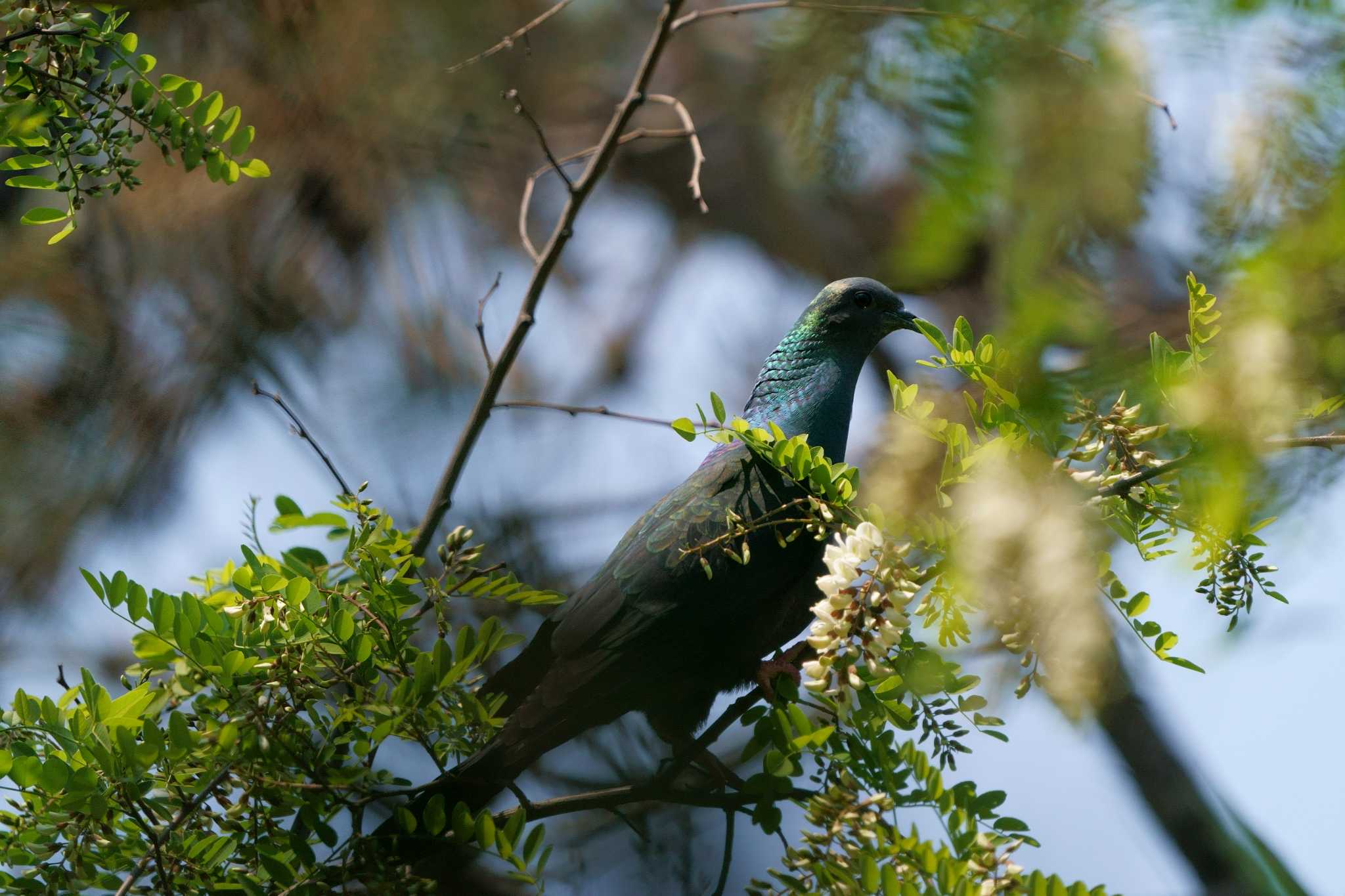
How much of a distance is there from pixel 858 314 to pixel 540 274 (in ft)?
1.60

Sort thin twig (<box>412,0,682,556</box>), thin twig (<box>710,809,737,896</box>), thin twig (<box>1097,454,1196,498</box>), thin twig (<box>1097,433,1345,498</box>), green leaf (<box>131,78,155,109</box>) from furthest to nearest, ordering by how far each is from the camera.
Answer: thin twig (<box>412,0,682,556</box>), thin twig (<box>710,809,737,896</box>), green leaf (<box>131,78,155,109</box>), thin twig (<box>1097,454,1196,498</box>), thin twig (<box>1097,433,1345,498</box>)

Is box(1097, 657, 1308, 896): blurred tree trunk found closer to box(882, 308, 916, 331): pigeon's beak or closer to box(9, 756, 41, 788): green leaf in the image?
box(882, 308, 916, 331): pigeon's beak

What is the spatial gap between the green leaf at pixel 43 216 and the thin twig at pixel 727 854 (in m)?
0.86

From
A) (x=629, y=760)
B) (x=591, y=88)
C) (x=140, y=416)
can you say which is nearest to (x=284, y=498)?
(x=629, y=760)

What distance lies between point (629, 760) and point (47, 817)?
3.22ft

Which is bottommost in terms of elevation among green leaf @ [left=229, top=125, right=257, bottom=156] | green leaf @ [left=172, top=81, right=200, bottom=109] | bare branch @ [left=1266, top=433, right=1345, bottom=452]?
bare branch @ [left=1266, top=433, right=1345, bottom=452]

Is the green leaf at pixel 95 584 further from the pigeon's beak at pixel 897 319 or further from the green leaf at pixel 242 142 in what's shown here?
the pigeon's beak at pixel 897 319

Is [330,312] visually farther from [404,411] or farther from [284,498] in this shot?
[284,498]

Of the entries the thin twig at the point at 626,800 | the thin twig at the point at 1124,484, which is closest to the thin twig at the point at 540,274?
the thin twig at the point at 626,800

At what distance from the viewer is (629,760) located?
66.5 inches

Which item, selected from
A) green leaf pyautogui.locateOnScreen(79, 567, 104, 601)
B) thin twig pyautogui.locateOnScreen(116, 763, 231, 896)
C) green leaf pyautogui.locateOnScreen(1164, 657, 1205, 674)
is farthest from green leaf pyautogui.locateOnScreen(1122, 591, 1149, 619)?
green leaf pyautogui.locateOnScreen(79, 567, 104, 601)

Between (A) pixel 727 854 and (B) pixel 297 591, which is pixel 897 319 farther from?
(B) pixel 297 591

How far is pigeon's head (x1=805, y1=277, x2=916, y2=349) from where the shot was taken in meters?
1.45

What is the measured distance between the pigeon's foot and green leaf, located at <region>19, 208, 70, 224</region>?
84cm
